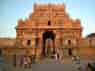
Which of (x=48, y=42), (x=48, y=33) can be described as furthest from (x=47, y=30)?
(x=48, y=42)

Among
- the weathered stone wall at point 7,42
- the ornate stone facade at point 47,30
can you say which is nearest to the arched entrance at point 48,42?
the ornate stone facade at point 47,30

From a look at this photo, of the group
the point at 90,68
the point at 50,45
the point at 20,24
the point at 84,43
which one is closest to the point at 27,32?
the point at 20,24

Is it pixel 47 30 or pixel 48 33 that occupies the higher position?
pixel 47 30

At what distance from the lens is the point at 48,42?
3666 cm

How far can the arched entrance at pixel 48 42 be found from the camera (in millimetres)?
35053

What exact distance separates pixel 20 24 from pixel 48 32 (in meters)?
3.96

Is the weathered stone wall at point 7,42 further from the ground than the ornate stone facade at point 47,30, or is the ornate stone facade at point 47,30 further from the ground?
the ornate stone facade at point 47,30

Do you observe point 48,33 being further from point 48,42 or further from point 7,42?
point 7,42

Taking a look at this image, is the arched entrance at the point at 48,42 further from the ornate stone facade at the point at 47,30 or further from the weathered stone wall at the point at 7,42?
the weathered stone wall at the point at 7,42

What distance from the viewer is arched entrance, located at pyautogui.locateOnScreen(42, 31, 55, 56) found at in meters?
35.1

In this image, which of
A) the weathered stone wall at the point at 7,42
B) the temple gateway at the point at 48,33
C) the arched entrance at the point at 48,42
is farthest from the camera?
the weathered stone wall at the point at 7,42

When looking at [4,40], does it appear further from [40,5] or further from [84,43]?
[84,43]

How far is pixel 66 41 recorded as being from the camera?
35312 millimetres

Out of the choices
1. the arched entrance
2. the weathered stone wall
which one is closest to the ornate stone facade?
the arched entrance
